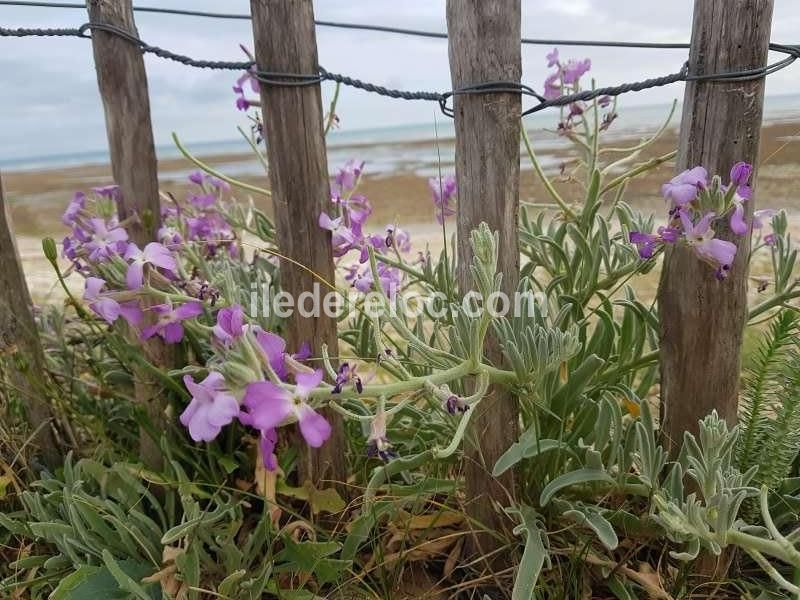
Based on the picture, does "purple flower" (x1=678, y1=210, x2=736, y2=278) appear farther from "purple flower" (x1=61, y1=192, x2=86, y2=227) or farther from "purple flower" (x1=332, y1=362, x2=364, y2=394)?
"purple flower" (x1=61, y1=192, x2=86, y2=227)

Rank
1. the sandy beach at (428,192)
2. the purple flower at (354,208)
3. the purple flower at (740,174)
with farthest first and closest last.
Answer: the sandy beach at (428,192) → the purple flower at (354,208) → the purple flower at (740,174)

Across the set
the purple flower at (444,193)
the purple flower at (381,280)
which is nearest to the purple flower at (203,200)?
the purple flower at (381,280)

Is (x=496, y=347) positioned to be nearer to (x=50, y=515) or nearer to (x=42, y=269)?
(x=50, y=515)

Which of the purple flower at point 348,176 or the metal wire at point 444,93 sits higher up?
the metal wire at point 444,93

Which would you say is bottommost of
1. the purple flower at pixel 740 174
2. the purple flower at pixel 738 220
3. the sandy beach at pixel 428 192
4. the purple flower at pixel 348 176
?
the sandy beach at pixel 428 192

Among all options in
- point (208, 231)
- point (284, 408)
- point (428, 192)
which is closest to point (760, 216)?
point (284, 408)

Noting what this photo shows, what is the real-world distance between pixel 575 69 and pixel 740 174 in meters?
0.99

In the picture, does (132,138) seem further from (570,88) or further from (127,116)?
(570,88)

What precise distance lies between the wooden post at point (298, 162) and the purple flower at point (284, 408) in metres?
0.69

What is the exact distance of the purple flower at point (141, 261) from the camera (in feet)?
4.97

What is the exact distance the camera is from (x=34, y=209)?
1299cm

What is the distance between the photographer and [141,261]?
5.05 ft

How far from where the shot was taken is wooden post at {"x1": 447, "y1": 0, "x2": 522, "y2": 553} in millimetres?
1412

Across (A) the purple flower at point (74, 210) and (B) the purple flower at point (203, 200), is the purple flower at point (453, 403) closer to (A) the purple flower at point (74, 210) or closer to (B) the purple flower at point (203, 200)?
(A) the purple flower at point (74, 210)
